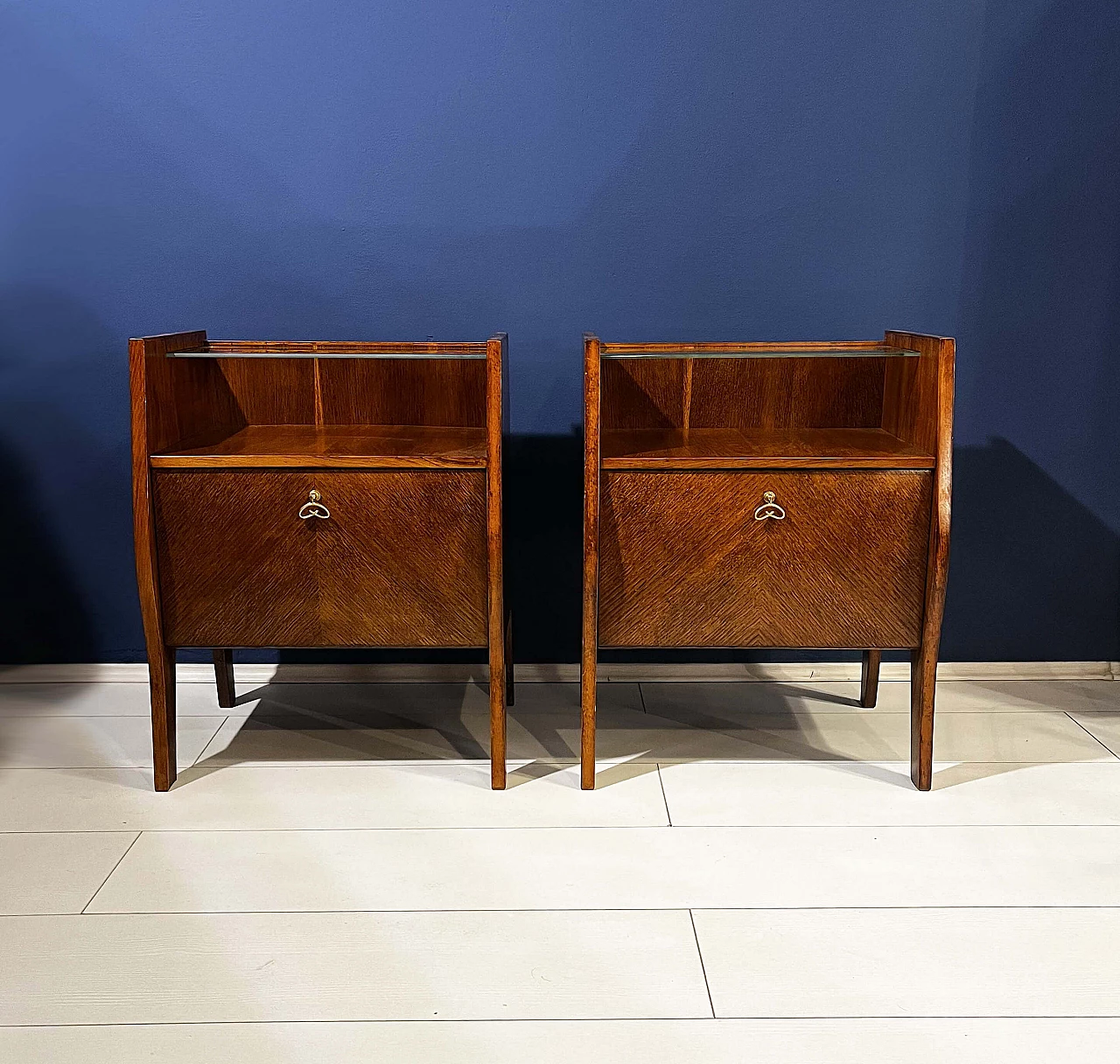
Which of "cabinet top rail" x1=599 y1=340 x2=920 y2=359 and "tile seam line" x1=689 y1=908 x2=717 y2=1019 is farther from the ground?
"cabinet top rail" x1=599 y1=340 x2=920 y2=359

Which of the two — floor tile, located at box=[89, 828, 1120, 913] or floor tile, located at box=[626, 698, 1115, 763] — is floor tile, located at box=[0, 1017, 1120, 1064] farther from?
floor tile, located at box=[626, 698, 1115, 763]

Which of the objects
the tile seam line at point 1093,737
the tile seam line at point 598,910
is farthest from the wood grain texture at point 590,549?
the tile seam line at point 1093,737

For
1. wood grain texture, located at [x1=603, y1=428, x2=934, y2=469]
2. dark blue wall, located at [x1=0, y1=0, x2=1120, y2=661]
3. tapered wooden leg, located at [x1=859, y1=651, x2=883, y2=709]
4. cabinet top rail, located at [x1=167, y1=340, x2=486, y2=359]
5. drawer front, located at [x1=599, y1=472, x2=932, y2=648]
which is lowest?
tapered wooden leg, located at [x1=859, y1=651, x2=883, y2=709]

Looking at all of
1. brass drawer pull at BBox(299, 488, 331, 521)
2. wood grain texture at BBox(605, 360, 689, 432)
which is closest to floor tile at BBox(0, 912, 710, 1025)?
brass drawer pull at BBox(299, 488, 331, 521)

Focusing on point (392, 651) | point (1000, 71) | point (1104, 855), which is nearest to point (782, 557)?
point (1104, 855)

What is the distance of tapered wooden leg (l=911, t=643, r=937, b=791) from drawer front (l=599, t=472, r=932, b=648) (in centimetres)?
4

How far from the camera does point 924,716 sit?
165cm

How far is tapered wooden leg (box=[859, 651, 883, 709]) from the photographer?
77.0 inches

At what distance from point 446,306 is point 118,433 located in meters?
0.70

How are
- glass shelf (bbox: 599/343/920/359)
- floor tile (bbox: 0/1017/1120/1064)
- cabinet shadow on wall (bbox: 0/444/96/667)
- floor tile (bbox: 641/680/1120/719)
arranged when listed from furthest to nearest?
cabinet shadow on wall (bbox: 0/444/96/667)
floor tile (bbox: 641/680/1120/719)
glass shelf (bbox: 599/343/920/359)
floor tile (bbox: 0/1017/1120/1064)

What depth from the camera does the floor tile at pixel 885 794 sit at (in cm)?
156

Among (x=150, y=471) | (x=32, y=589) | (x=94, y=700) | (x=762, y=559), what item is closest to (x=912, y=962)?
(x=762, y=559)

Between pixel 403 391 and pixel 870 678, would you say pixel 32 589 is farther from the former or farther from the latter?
pixel 870 678

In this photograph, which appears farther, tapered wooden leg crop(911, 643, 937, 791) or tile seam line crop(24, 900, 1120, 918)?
tapered wooden leg crop(911, 643, 937, 791)
